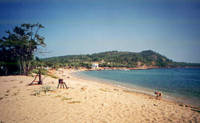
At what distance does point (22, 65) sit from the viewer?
25.8 metres

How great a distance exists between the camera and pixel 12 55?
83.9 feet

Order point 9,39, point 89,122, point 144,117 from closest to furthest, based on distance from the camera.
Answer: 1. point 89,122
2. point 144,117
3. point 9,39

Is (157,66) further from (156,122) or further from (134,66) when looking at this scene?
(156,122)

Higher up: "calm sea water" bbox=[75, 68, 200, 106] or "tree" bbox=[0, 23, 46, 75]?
"tree" bbox=[0, 23, 46, 75]

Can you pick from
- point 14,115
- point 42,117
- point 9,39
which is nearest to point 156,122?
point 42,117

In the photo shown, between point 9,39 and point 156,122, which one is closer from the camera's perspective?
point 156,122

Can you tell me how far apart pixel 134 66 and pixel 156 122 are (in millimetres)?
125098

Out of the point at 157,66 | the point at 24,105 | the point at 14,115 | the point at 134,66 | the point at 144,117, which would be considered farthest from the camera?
the point at 157,66

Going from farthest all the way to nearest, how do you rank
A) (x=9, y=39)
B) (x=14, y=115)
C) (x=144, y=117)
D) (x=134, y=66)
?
(x=134, y=66), (x=9, y=39), (x=144, y=117), (x=14, y=115)

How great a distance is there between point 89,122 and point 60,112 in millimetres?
1998

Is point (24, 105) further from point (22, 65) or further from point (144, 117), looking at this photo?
point (22, 65)

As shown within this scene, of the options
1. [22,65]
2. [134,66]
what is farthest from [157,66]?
[22,65]

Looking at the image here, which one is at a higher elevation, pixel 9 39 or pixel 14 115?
pixel 9 39

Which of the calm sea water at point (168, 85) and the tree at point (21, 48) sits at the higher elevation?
the tree at point (21, 48)
